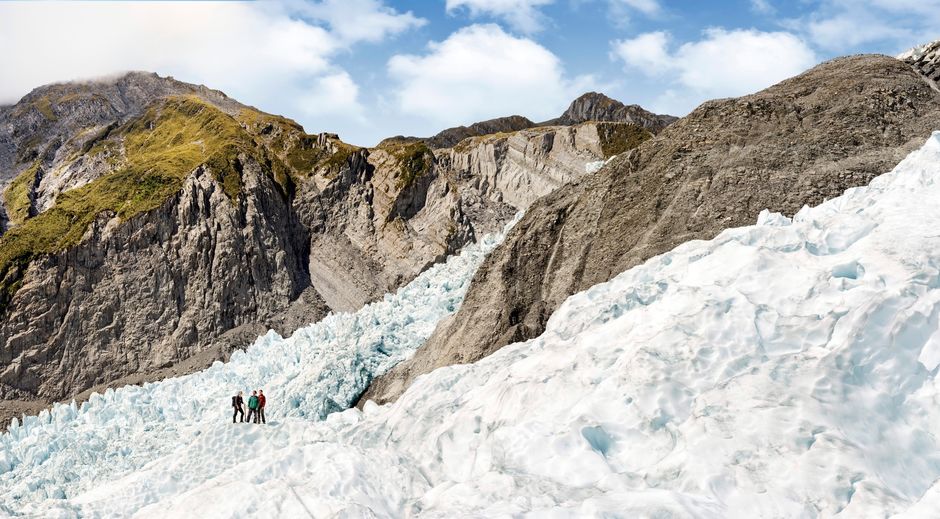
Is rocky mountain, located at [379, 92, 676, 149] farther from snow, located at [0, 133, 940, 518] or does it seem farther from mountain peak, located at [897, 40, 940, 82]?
snow, located at [0, 133, 940, 518]

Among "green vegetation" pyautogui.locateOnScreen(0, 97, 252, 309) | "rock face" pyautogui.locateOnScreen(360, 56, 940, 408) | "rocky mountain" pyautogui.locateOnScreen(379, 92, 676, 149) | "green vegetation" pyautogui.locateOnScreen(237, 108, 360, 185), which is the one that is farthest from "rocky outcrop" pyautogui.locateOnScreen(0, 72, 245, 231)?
"rock face" pyautogui.locateOnScreen(360, 56, 940, 408)

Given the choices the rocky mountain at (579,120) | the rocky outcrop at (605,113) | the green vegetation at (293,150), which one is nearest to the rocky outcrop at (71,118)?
the green vegetation at (293,150)

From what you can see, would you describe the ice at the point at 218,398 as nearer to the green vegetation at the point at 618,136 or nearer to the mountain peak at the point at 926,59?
the mountain peak at the point at 926,59

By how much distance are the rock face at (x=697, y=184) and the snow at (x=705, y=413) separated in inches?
182

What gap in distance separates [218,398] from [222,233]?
30.7m

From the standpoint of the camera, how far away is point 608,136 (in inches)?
3081

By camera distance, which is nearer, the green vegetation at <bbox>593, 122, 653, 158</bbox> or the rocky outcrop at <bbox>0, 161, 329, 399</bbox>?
the rocky outcrop at <bbox>0, 161, 329, 399</bbox>

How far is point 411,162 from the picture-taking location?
78.5 metres

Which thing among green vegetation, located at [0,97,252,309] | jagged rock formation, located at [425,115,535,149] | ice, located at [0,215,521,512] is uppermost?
jagged rock formation, located at [425,115,535,149]

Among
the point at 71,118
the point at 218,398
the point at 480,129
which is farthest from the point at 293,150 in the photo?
the point at 71,118

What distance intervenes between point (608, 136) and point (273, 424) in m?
60.7

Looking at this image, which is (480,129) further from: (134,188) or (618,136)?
(134,188)

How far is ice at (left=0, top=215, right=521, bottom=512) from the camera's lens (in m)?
34.1

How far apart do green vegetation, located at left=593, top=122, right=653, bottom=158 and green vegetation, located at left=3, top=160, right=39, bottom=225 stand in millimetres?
62857
